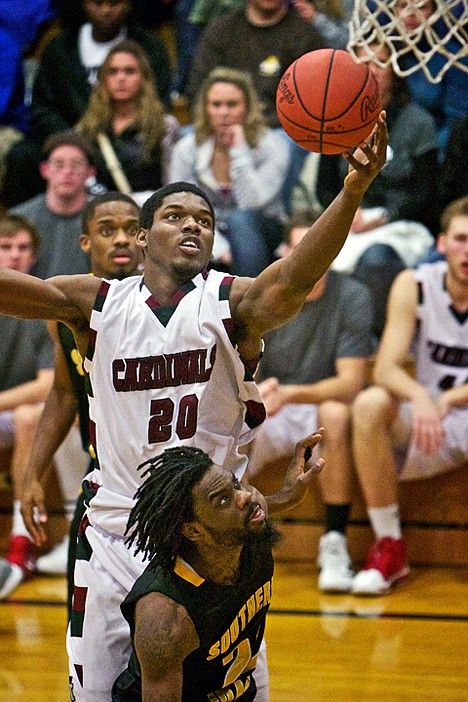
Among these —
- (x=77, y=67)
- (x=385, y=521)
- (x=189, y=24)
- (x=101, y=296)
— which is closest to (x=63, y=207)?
(x=77, y=67)

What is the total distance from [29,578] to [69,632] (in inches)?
108

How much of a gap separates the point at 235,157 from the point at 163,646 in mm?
4516

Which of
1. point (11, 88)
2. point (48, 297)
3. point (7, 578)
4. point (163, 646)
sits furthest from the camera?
point (11, 88)

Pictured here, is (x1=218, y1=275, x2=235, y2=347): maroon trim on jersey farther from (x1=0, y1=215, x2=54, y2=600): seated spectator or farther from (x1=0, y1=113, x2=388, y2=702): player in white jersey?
(x1=0, y1=215, x2=54, y2=600): seated spectator

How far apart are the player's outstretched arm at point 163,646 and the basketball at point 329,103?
4.32 ft

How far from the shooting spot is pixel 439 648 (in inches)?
197

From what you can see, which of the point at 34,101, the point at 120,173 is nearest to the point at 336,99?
the point at 120,173

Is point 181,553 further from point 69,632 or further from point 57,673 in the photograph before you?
point 57,673

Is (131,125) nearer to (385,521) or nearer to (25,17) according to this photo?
(25,17)

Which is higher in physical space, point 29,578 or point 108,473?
point 108,473

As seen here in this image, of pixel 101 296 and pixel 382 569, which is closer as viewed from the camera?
pixel 101 296

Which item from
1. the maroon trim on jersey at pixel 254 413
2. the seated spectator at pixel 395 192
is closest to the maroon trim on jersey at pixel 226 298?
the maroon trim on jersey at pixel 254 413

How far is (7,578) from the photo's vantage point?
566 centimetres

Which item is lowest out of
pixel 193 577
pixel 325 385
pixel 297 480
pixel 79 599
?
pixel 325 385
